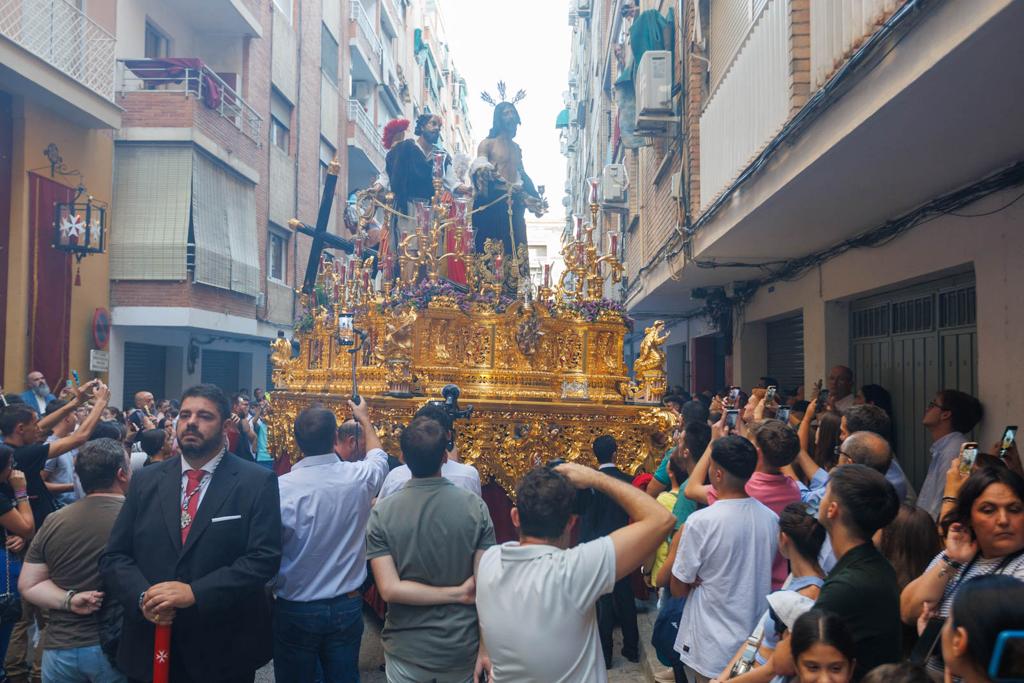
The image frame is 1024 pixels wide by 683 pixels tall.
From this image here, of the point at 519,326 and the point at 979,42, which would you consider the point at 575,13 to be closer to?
the point at 519,326

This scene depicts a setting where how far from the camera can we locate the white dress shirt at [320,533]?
152 inches

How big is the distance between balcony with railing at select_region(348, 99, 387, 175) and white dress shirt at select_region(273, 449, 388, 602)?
69.1 feet

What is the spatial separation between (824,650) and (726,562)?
48.0 inches

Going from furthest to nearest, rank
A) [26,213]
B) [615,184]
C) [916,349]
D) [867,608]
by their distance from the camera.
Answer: [615,184] → [26,213] → [916,349] → [867,608]

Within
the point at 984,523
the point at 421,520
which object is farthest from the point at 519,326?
the point at 984,523

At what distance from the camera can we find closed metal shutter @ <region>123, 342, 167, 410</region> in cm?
1455

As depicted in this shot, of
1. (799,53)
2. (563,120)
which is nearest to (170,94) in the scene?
(799,53)

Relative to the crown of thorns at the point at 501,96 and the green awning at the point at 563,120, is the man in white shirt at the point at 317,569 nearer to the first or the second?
the crown of thorns at the point at 501,96

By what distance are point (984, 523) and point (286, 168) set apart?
748 inches

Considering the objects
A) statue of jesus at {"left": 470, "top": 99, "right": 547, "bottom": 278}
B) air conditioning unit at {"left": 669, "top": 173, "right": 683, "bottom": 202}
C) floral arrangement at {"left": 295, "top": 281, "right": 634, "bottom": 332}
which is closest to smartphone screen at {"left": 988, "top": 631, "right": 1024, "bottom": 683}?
floral arrangement at {"left": 295, "top": 281, "right": 634, "bottom": 332}

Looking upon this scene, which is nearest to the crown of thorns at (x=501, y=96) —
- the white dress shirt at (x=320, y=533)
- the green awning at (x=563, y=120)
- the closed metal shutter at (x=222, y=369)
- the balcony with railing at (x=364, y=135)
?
the white dress shirt at (x=320, y=533)

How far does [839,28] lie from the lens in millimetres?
5297

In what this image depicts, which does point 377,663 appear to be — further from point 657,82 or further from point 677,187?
point 657,82

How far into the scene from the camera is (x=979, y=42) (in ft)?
11.2
